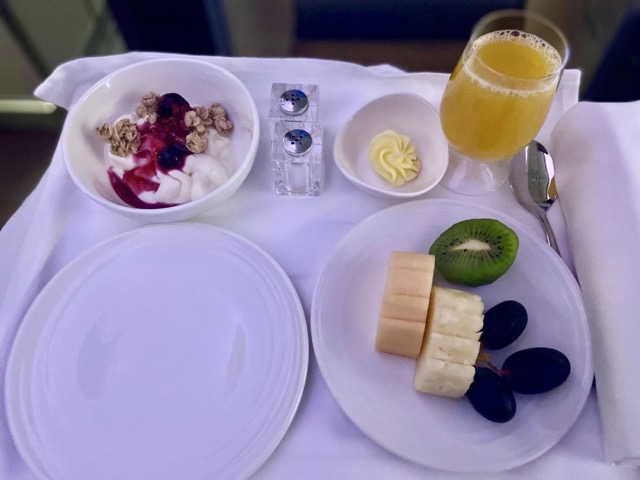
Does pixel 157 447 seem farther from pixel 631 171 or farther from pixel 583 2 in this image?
pixel 583 2

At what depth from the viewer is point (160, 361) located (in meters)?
0.67

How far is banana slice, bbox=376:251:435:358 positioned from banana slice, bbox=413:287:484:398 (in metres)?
0.01

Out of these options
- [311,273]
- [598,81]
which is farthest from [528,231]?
[598,81]

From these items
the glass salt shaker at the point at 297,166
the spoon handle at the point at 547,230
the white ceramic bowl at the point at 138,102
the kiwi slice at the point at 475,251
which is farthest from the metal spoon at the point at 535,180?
the white ceramic bowl at the point at 138,102

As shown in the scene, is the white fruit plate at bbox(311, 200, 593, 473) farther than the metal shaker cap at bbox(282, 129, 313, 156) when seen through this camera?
No

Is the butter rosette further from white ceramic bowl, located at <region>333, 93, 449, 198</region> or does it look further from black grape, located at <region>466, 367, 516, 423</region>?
black grape, located at <region>466, 367, 516, 423</region>

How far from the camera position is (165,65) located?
0.84m

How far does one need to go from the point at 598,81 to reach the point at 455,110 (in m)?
0.76

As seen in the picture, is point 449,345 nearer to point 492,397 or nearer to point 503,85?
point 492,397

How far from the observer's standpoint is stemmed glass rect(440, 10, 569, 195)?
0.68 metres

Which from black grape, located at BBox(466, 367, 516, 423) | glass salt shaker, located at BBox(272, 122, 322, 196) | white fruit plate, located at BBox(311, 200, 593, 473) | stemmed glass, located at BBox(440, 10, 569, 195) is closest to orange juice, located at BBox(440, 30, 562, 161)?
stemmed glass, located at BBox(440, 10, 569, 195)

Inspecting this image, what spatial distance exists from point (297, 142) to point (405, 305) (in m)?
0.29

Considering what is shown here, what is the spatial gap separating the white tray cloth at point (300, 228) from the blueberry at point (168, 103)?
0.14 meters

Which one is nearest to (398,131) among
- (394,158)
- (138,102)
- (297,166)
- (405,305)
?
(394,158)
